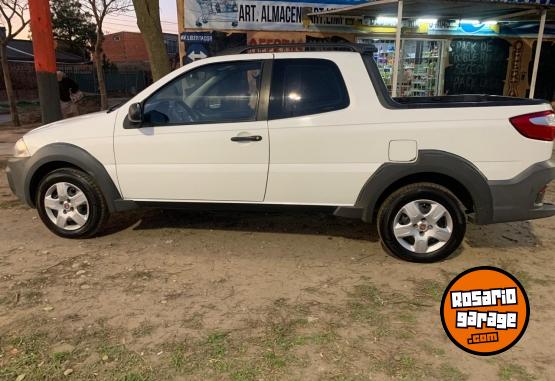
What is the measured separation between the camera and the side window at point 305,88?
404 cm

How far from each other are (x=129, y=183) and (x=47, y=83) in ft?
12.0

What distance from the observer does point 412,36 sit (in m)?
12.3

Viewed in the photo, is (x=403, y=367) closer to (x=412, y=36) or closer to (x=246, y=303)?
(x=246, y=303)

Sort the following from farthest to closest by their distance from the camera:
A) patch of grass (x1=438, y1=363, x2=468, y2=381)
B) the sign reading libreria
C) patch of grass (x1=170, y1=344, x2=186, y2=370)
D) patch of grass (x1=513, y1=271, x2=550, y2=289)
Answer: the sign reading libreria < patch of grass (x1=513, y1=271, x2=550, y2=289) < patch of grass (x1=170, y1=344, x2=186, y2=370) < patch of grass (x1=438, y1=363, x2=468, y2=381)

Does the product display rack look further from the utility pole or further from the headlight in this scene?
the headlight

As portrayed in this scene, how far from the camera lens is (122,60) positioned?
58.4m

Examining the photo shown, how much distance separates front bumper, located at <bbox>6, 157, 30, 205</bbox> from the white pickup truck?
10 cm

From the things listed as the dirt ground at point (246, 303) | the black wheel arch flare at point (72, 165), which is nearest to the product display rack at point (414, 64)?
the dirt ground at point (246, 303)

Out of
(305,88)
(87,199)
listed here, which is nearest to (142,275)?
(87,199)

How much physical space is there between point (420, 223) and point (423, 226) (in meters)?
0.04

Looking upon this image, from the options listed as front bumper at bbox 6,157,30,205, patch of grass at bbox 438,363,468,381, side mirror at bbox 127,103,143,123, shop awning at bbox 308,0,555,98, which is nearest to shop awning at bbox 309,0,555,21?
shop awning at bbox 308,0,555,98

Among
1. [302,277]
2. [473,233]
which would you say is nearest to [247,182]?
[302,277]

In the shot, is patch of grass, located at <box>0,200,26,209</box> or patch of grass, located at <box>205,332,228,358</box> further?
patch of grass, located at <box>0,200,26,209</box>

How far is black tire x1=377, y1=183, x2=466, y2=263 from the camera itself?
13.0 ft
